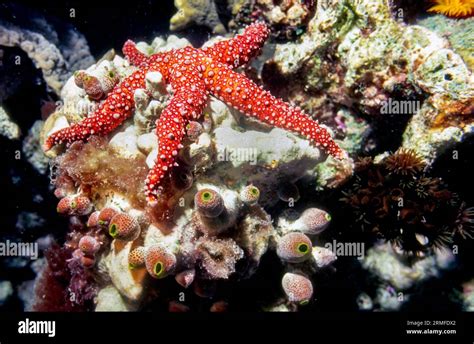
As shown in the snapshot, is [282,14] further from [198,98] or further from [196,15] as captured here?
[198,98]

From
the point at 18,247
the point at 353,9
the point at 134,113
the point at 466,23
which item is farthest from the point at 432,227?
the point at 18,247

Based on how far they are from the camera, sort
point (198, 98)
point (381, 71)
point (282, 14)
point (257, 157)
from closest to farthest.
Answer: point (198, 98) < point (257, 157) < point (381, 71) < point (282, 14)

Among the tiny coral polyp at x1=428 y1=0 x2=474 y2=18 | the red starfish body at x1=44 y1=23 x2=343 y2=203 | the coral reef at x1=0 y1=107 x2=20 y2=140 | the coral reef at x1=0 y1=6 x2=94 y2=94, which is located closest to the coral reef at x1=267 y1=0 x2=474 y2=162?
the tiny coral polyp at x1=428 y1=0 x2=474 y2=18

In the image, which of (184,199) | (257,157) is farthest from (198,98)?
(184,199)

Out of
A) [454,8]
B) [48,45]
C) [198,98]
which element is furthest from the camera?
[48,45]

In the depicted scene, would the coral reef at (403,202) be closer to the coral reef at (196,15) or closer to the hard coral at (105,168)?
the hard coral at (105,168)

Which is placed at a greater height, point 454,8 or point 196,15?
point 196,15

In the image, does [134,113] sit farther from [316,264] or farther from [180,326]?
[316,264]

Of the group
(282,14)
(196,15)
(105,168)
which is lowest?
(105,168)

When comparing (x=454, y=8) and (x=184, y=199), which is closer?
(x=184, y=199)

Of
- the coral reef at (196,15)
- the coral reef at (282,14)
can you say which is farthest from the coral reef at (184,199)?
the coral reef at (196,15)
